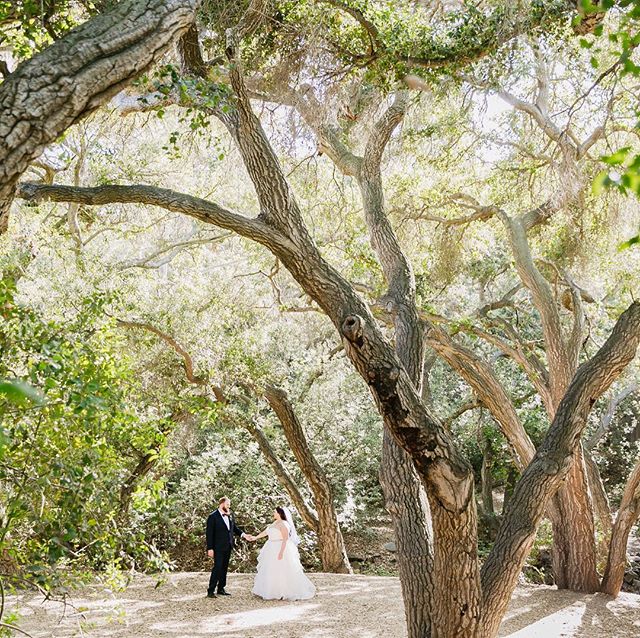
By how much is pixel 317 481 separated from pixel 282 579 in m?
2.27

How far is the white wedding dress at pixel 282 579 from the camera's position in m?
8.77

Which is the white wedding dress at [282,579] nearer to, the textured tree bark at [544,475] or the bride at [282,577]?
the bride at [282,577]

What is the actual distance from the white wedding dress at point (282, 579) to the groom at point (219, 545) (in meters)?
0.49

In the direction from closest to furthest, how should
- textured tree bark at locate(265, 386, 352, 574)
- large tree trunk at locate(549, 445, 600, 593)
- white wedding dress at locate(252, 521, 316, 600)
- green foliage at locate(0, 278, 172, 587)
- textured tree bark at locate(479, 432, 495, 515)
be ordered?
green foliage at locate(0, 278, 172, 587)
large tree trunk at locate(549, 445, 600, 593)
white wedding dress at locate(252, 521, 316, 600)
textured tree bark at locate(265, 386, 352, 574)
textured tree bark at locate(479, 432, 495, 515)

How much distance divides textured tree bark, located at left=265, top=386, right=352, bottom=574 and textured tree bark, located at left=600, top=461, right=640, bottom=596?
429 cm

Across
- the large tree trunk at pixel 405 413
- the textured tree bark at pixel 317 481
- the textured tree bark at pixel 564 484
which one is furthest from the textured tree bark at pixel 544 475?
the textured tree bark at pixel 317 481

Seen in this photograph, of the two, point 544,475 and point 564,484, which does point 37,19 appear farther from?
point 564,484

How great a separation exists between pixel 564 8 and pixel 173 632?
672 centimetres

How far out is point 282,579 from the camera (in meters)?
8.87

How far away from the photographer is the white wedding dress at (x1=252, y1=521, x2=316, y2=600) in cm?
877

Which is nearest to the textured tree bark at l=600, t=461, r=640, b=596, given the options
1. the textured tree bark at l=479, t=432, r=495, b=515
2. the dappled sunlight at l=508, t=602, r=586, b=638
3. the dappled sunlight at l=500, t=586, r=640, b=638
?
the dappled sunlight at l=500, t=586, r=640, b=638

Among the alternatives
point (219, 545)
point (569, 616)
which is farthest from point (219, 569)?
point (569, 616)

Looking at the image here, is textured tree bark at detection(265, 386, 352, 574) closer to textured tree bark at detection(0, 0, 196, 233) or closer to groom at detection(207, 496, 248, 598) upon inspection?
groom at detection(207, 496, 248, 598)

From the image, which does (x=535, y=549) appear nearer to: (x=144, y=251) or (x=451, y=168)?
(x=451, y=168)
